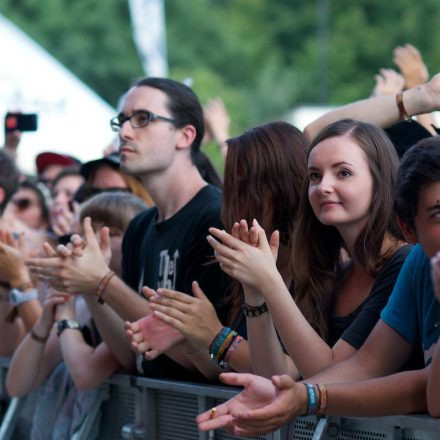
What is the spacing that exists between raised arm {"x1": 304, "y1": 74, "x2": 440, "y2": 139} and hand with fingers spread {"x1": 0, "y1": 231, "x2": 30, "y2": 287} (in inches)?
69.4

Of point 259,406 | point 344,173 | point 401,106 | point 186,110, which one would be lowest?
point 259,406

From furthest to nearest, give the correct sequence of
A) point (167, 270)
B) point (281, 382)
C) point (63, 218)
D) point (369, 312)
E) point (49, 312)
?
point (63, 218) < point (49, 312) < point (167, 270) < point (369, 312) < point (281, 382)

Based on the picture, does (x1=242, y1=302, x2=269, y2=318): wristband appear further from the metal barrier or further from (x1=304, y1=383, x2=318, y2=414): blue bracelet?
(x1=304, y1=383, x2=318, y2=414): blue bracelet

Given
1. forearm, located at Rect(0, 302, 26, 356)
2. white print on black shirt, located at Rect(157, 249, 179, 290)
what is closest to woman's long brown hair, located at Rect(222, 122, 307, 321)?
white print on black shirt, located at Rect(157, 249, 179, 290)

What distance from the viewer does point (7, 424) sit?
609 centimetres

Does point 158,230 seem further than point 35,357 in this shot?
No

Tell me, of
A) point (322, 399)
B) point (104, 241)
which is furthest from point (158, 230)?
point (322, 399)

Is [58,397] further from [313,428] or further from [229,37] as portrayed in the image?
[229,37]

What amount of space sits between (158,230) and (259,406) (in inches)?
80.4

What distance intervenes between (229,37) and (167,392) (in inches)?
1789

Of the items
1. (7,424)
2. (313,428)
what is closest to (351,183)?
(313,428)

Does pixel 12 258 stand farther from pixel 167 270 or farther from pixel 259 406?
pixel 259 406

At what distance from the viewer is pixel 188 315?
4340mm

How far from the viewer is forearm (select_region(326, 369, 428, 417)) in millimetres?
3455
